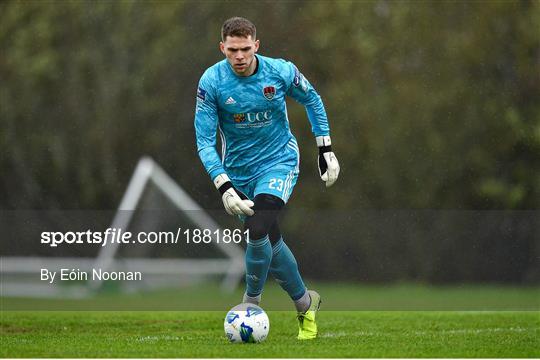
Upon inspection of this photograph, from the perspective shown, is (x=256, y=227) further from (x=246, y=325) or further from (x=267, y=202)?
(x=246, y=325)

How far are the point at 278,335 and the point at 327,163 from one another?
1.12 meters

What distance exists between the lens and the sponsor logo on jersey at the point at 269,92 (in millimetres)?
6508

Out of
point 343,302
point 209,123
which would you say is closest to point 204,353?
point 209,123

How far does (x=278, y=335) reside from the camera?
271 inches

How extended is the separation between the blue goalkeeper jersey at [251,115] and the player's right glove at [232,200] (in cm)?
7

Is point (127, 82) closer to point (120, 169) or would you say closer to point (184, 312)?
point (120, 169)

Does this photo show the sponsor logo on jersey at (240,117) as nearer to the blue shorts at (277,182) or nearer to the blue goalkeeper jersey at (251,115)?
the blue goalkeeper jersey at (251,115)

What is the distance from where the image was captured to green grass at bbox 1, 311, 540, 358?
5.93 metres

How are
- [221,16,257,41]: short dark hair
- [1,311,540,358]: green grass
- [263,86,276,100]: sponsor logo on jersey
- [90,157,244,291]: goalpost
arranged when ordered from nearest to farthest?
[1,311,540,358]: green grass, [221,16,257,41]: short dark hair, [263,86,276,100]: sponsor logo on jersey, [90,157,244,291]: goalpost

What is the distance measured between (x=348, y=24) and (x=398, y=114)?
3.83 feet

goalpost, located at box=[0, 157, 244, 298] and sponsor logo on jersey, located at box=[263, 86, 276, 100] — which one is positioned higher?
sponsor logo on jersey, located at box=[263, 86, 276, 100]

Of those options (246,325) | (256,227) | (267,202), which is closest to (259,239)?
(256,227)

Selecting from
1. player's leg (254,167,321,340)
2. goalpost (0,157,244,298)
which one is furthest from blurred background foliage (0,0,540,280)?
player's leg (254,167,321,340)

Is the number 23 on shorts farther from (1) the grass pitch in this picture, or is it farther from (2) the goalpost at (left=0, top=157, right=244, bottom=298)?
(2) the goalpost at (left=0, top=157, right=244, bottom=298)
